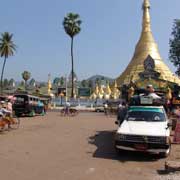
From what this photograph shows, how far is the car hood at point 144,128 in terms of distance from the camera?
11586 millimetres

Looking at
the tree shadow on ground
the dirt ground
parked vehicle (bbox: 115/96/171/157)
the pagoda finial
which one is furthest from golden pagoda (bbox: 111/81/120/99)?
parked vehicle (bbox: 115/96/171/157)

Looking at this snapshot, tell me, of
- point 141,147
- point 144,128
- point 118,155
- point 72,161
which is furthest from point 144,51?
point 72,161

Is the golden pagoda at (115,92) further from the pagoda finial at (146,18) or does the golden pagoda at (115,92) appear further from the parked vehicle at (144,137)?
the parked vehicle at (144,137)

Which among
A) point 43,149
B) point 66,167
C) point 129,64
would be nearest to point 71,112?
point 43,149

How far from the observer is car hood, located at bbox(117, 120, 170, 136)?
11.6m

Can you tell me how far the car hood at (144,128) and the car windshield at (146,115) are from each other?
0.39 meters

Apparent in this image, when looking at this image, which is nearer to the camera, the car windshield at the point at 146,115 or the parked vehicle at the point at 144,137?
the parked vehicle at the point at 144,137

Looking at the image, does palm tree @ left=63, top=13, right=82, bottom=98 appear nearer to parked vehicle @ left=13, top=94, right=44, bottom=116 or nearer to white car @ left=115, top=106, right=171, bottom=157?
parked vehicle @ left=13, top=94, right=44, bottom=116

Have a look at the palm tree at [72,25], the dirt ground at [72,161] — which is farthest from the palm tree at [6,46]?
the dirt ground at [72,161]

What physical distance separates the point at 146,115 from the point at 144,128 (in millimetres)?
1375

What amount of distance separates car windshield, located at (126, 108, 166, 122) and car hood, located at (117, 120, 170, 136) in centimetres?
39

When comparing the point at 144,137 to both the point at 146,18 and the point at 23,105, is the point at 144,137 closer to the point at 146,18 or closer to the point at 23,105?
the point at 23,105

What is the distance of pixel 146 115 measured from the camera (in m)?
13.3

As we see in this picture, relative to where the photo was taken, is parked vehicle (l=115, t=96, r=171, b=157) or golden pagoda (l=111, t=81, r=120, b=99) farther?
golden pagoda (l=111, t=81, r=120, b=99)
